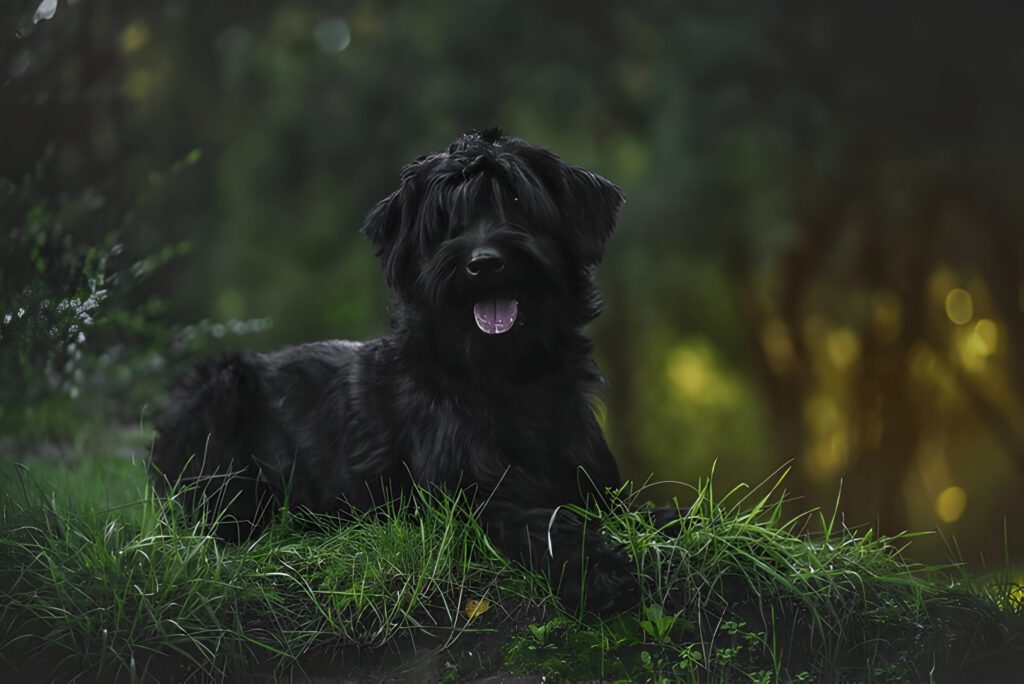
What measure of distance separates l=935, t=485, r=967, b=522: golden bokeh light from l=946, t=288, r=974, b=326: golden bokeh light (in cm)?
125

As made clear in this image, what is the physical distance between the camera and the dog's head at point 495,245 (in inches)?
168

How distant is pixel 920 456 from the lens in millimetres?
8164

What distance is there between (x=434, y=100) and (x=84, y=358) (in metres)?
3.09

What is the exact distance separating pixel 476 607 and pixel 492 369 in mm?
1012

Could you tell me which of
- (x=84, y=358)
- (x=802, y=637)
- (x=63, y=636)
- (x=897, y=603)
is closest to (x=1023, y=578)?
(x=897, y=603)

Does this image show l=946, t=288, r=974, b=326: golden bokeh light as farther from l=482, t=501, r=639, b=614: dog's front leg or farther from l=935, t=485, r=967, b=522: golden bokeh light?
l=482, t=501, r=639, b=614: dog's front leg

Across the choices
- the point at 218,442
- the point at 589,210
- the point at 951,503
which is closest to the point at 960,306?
the point at 951,503

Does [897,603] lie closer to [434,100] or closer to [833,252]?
[833,252]

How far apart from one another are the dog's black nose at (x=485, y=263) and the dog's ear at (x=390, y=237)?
1.92 ft

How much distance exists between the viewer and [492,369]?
4.48 metres

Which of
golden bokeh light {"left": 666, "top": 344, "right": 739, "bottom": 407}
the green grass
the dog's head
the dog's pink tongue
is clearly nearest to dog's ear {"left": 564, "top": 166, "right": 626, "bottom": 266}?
the dog's head

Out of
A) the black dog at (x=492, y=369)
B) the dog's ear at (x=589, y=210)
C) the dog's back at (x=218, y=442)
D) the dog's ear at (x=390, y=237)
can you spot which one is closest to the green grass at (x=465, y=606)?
the black dog at (x=492, y=369)

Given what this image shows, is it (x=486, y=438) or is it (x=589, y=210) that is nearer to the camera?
(x=486, y=438)

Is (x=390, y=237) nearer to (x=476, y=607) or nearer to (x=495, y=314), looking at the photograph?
(x=495, y=314)
